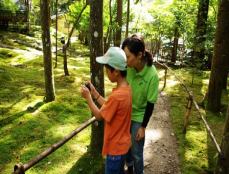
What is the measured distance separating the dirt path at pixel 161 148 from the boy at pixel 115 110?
2.86 meters

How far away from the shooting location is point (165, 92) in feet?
43.7

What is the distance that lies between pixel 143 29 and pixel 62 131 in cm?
2881

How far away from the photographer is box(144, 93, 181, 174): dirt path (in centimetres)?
646

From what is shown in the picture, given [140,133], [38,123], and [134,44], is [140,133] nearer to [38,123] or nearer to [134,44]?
[134,44]

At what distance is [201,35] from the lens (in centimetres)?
1577

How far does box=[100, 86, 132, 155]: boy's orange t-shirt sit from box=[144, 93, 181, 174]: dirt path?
290 cm

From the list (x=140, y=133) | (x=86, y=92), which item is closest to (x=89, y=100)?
(x=86, y=92)

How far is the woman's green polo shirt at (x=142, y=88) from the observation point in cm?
422

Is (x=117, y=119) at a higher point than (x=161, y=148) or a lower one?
higher

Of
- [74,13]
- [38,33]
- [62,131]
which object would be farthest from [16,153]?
[74,13]

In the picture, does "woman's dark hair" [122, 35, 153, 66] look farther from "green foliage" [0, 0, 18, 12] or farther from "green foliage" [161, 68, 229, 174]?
"green foliage" [0, 0, 18, 12]

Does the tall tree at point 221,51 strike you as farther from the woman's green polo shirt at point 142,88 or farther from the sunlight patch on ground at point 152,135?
the woman's green polo shirt at point 142,88

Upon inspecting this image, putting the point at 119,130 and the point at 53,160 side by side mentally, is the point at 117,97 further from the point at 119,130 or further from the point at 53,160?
the point at 53,160

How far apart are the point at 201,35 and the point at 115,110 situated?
13.5 m
